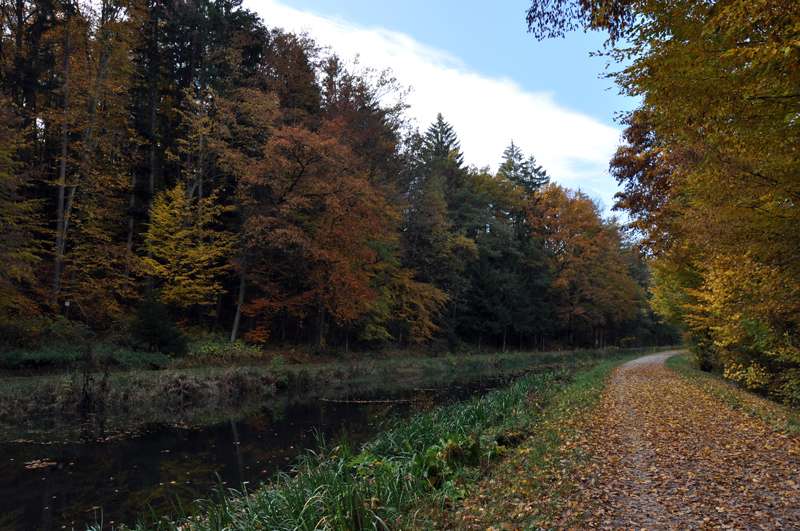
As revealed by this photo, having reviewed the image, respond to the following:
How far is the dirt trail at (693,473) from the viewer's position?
396cm

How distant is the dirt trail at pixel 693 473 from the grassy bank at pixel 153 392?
10446 millimetres

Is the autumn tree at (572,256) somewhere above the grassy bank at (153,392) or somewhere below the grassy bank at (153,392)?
above

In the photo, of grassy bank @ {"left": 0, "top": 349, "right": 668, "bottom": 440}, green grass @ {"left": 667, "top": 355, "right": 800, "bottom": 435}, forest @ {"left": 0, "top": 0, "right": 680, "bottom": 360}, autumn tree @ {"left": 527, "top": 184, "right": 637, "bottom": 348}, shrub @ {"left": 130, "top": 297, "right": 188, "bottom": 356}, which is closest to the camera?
green grass @ {"left": 667, "top": 355, "right": 800, "bottom": 435}

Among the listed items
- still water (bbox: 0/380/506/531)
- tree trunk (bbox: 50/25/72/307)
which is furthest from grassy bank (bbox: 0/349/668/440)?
tree trunk (bbox: 50/25/72/307)

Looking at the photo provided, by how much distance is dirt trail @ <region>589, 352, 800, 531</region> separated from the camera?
13.0 ft

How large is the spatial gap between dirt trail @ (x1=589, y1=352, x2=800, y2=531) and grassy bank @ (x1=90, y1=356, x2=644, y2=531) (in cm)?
46

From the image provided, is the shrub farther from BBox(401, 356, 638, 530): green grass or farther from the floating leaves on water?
BBox(401, 356, 638, 530): green grass

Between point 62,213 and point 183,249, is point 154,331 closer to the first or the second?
point 183,249

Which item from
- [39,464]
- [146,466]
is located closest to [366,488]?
[146,466]

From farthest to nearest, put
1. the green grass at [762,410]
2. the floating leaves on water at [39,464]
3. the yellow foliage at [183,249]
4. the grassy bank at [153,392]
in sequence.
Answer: the yellow foliage at [183,249] → the grassy bank at [153,392] → the floating leaves on water at [39,464] → the green grass at [762,410]

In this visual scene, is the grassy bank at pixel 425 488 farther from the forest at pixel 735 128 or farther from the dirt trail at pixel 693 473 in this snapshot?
the forest at pixel 735 128

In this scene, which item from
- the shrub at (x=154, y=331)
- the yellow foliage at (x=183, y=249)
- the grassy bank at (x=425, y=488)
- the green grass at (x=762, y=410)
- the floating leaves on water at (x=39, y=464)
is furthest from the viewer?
the yellow foliage at (x=183, y=249)

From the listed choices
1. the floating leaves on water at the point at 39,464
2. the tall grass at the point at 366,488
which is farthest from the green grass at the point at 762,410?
the floating leaves on water at the point at 39,464

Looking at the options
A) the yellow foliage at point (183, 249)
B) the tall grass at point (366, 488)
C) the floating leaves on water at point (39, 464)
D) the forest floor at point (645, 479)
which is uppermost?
the yellow foliage at point (183, 249)
